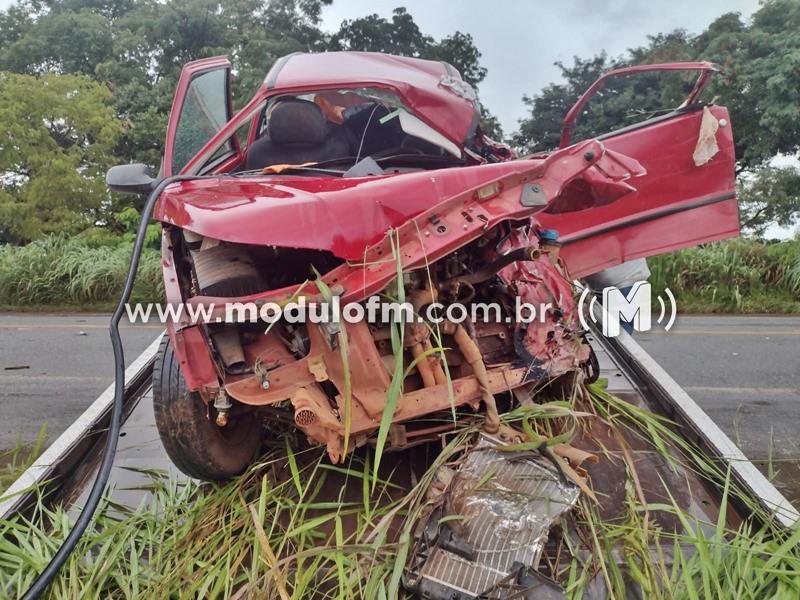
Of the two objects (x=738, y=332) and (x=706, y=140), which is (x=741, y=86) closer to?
Answer: (x=738, y=332)

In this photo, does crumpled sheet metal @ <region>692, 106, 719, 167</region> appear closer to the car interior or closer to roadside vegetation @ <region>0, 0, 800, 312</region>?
the car interior

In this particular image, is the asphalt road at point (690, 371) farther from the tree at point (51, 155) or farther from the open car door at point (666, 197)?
the tree at point (51, 155)

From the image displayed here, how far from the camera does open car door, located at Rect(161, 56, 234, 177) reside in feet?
10.9

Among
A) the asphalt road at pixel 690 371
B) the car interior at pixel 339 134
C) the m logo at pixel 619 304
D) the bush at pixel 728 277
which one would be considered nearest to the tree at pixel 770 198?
the bush at pixel 728 277

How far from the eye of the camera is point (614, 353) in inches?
156

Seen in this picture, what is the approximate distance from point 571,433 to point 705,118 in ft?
7.05

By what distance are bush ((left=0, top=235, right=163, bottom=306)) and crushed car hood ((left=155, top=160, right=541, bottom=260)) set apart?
21.8ft

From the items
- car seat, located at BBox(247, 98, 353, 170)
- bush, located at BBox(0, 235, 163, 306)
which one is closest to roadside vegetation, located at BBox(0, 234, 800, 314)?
bush, located at BBox(0, 235, 163, 306)

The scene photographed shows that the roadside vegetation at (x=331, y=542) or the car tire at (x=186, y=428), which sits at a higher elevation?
the car tire at (x=186, y=428)

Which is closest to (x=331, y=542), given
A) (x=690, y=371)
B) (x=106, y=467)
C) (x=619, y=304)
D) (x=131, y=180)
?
(x=106, y=467)

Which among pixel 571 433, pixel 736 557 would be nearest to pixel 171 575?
pixel 571 433

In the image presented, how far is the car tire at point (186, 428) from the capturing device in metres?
2.51

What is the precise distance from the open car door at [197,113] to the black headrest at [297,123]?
1.12ft

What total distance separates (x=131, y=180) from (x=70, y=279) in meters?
6.97
